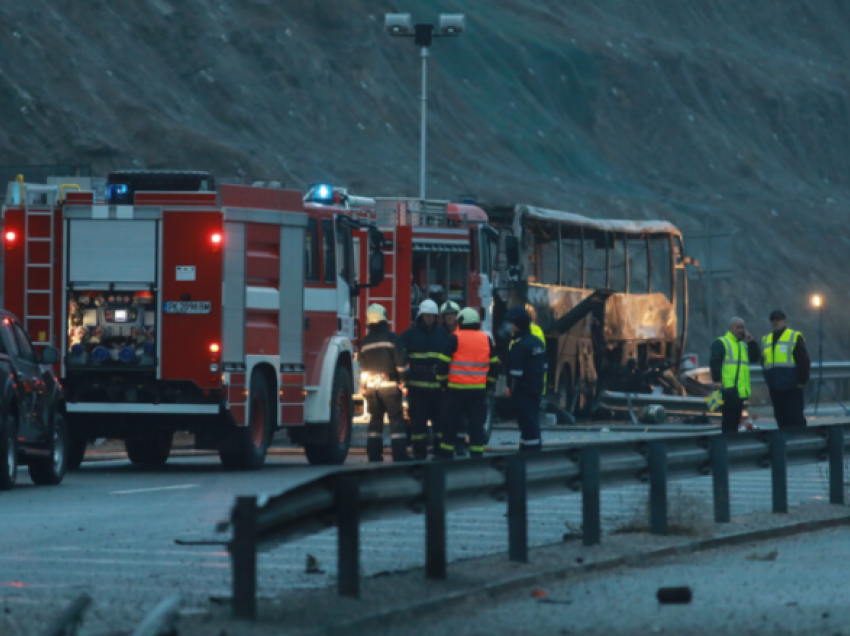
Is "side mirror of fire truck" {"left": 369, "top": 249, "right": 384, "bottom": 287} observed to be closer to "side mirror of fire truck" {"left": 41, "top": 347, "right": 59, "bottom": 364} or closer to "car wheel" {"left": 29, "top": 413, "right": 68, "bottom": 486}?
"car wheel" {"left": 29, "top": 413, "right": 68, "bottom": 486}

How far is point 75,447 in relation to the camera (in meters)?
21.0

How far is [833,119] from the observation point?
84.8 meters

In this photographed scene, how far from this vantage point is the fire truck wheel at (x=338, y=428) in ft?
70.4

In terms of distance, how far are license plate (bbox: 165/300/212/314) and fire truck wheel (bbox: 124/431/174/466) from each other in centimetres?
240

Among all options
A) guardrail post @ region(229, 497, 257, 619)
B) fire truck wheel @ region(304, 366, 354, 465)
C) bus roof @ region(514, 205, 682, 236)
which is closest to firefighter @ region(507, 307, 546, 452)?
fire truck wheel @ region(304, 366, 354, 465)

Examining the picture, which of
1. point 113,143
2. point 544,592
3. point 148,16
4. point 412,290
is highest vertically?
point 148,16

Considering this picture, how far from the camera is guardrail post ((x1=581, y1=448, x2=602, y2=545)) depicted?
37.2 feet

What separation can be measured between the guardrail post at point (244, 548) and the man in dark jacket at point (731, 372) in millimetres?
13717

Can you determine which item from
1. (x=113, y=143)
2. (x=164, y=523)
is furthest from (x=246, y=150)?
(x=164, y=523)

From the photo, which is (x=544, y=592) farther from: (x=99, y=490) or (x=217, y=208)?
(x=217, y=208)

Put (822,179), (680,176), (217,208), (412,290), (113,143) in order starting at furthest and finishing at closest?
(822,179) → (680,176) → (113,143) → (412,290) → (217,208)

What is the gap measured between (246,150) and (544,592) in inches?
1957

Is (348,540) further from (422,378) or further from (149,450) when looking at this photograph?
(149,450)

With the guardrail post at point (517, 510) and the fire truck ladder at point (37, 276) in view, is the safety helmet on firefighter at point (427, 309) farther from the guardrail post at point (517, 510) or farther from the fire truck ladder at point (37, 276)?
the guardrail post at point (517, 510)
